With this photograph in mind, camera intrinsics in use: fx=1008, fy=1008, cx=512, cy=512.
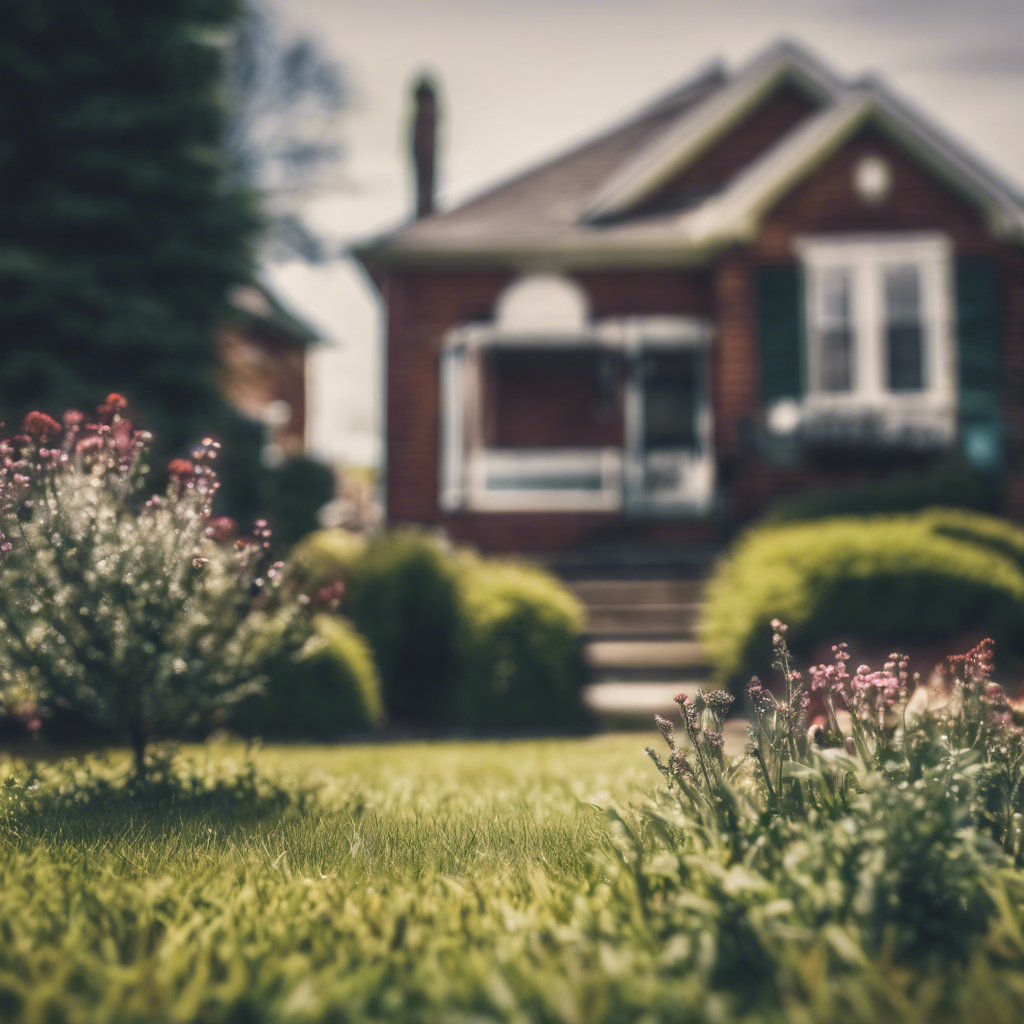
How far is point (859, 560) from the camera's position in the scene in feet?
28.0

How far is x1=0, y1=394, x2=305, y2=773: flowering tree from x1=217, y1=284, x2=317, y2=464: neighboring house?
17.1m

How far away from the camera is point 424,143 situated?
16.9 m

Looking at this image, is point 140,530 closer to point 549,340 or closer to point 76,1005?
point 76,1005

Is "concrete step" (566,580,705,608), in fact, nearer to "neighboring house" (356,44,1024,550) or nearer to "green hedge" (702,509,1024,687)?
"green hedge" (702,509,1024,687)

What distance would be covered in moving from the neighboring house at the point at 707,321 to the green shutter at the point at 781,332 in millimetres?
26

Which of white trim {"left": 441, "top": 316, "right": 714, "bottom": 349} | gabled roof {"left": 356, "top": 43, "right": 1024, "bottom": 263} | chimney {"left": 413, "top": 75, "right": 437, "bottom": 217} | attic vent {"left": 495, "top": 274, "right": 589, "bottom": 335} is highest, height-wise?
chimney {"left": 413, "top": 75, "right": 437, "bottom": 217}

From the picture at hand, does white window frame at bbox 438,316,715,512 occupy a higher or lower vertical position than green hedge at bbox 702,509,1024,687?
higher

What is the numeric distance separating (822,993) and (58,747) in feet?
23.3

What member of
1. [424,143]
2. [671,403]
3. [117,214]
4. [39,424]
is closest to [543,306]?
[671,403]

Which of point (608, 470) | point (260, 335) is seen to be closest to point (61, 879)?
Result: point (608, 470)

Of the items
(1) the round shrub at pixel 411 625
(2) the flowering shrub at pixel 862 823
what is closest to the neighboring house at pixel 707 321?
(1) the round shrub at pixel 411 625

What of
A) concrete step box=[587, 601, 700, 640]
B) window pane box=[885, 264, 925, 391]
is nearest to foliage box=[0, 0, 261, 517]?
concrete step box=[587, 601, 700, 640]

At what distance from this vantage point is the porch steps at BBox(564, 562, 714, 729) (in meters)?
8.92

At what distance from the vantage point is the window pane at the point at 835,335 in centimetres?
1309
